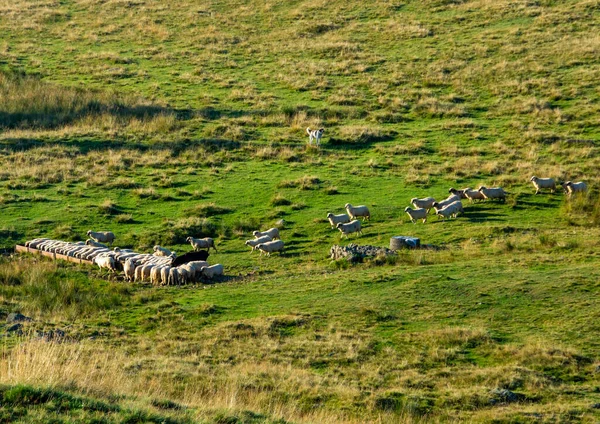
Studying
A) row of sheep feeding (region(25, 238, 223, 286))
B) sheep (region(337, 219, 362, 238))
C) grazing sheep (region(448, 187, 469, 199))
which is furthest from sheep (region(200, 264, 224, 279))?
grazing sheep (region(448, 187, 469, 199))

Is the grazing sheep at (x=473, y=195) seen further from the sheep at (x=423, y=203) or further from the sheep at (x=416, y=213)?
the sheep at (x=416, y=213)

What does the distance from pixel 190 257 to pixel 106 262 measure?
2.39 meters

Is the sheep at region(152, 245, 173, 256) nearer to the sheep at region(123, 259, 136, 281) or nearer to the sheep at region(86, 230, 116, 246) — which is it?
the sheep at region(123, 259, 136, 281)

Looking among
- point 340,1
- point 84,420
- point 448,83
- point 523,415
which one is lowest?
point 523,415

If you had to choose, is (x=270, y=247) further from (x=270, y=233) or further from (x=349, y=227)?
(x=349, y=227)

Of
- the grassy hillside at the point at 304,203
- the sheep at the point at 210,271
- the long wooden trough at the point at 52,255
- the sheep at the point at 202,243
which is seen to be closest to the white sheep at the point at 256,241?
the grassy hillside at the point at 304,203

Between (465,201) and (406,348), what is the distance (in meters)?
14.5

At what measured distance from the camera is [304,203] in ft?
107

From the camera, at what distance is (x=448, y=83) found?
5184cm

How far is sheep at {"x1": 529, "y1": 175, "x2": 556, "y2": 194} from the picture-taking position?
3197 cm

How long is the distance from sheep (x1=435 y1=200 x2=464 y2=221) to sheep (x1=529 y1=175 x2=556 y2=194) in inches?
161

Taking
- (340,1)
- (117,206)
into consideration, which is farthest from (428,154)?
(340,1)

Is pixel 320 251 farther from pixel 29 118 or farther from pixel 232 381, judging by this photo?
pixel 29 118

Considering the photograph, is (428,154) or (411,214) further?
(428,154)
